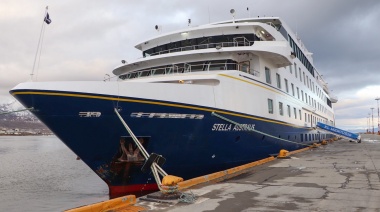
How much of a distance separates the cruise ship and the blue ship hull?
0.10 ft

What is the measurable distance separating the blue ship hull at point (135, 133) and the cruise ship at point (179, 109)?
0.03m

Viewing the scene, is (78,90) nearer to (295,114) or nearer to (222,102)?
(222,102)

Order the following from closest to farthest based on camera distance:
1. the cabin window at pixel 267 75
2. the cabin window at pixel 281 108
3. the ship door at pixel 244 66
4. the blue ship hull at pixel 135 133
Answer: the blue ship hull at pixel 135 133, the ship door at pixel 244 66, the cabin window at pixel 267 75, the cabin window at pixel 281 108

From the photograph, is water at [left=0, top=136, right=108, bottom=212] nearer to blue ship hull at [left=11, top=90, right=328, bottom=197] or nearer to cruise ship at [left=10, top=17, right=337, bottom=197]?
blue ship hull at [left=11, top=90, right=328, bottom=197]

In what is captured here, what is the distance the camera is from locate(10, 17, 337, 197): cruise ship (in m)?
8.84

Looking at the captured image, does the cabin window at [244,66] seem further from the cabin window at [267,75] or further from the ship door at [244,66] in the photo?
the cabin window at [267,75]

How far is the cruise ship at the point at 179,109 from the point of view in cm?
884

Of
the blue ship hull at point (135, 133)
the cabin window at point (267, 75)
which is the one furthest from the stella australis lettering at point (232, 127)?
the cabin window at point (267, 75)

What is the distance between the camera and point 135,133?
946cm

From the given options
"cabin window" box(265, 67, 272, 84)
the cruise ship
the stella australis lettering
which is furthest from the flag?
"cabin window" box(265, 67, 272, 84)

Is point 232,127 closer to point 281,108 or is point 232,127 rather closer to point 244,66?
point 244,66

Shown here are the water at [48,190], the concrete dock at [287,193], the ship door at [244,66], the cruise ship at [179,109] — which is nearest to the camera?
the concrete dock at [287,193]

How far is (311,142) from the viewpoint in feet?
84.4

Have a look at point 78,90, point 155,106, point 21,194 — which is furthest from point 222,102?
point 21,194
